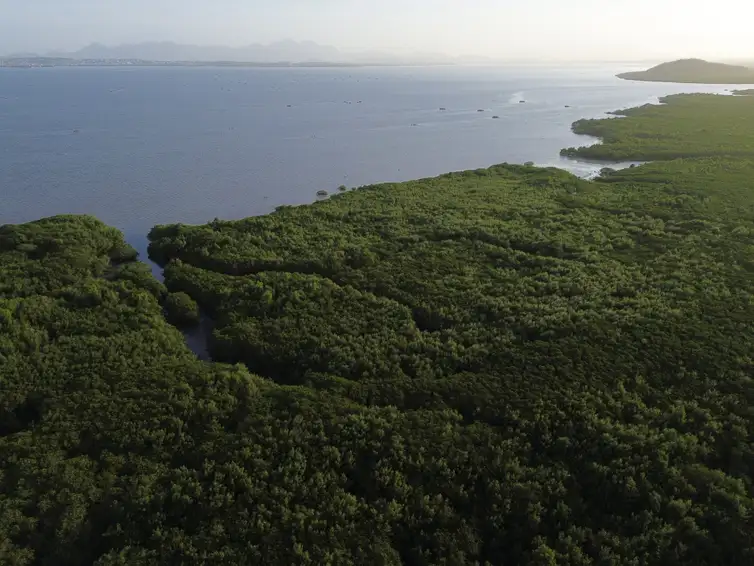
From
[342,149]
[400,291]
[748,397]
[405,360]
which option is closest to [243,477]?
[405,360]

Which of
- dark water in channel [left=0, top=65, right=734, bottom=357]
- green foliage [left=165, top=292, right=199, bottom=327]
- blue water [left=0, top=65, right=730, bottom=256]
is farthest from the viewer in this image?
blue water [left=0, top=65, right=730, bottom=256]

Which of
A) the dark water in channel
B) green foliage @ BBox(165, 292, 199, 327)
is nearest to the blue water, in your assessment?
the dark water in channel

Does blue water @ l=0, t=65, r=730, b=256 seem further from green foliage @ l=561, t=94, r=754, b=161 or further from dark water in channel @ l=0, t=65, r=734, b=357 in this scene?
green foliage @ l=561, t=94, r=754, b=161

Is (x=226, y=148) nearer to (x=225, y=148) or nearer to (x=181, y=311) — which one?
(x=225, y=148)

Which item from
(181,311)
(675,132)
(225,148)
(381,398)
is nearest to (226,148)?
(225,148)

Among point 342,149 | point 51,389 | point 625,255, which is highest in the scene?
point 342,149

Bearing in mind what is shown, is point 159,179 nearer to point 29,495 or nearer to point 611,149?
point 29,495
